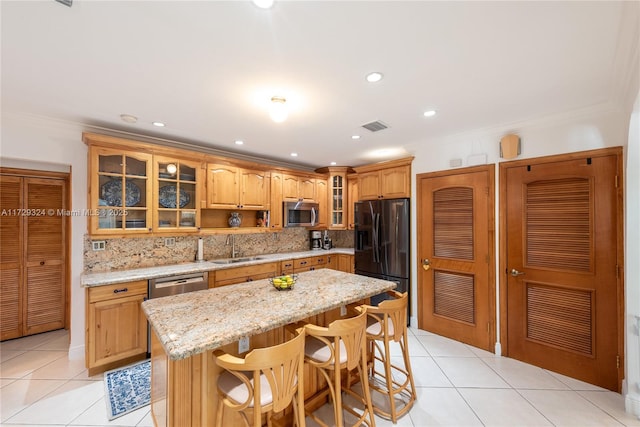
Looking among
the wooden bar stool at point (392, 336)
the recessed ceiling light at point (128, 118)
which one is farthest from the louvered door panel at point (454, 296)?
the recessed ceiling light at point (128, 118)

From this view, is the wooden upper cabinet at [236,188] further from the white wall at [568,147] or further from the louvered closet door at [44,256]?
the white wall at [568,147]

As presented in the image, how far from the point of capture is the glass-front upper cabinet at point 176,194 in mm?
3221

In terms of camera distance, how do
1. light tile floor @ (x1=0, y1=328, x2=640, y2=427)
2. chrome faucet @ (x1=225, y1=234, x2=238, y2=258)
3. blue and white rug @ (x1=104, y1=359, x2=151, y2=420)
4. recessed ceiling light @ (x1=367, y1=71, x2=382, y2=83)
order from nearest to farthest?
recessed ceiling light @ (x1=367, y1=71, x2=382, y2=83) < light tile floor @ (x1=0, y1=328, x2=640, y2=427) < blue and white rug @ (x1=104, y1=359, x2=151, y2=420) < chrome faucet @ (x1=225, y1=234, x2=238, y2=258)

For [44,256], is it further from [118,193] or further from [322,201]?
[322,201]

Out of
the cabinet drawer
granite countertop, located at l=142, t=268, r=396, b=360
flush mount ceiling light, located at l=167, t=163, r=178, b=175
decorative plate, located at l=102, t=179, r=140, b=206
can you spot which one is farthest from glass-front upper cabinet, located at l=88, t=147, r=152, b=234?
granite countertop, located at l=142, t=268, r=396, b=360

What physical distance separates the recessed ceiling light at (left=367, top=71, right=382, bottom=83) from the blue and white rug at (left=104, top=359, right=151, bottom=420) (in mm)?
3075

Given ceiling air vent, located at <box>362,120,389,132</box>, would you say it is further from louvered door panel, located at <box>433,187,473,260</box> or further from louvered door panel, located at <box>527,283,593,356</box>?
louvered door panel, located at <box>527,283,593,356</box>

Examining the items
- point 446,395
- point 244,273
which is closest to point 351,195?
point 244,273

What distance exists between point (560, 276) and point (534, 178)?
977 mm

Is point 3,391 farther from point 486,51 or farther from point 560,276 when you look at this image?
point 560,276

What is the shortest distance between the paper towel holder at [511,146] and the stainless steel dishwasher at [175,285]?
3659 millimetres

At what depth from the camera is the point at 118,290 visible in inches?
104

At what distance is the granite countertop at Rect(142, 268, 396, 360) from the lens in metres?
1.35

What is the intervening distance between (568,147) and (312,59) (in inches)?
101
